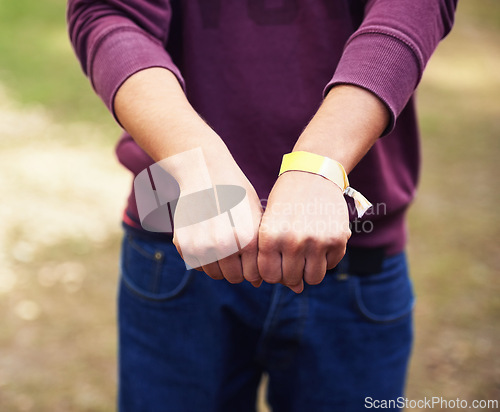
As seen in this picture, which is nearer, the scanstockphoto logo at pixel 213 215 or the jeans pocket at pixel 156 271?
the scanstockphoto logo at pixel 213 215

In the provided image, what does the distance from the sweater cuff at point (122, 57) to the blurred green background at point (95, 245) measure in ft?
6.62

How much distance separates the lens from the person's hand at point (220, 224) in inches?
30.7

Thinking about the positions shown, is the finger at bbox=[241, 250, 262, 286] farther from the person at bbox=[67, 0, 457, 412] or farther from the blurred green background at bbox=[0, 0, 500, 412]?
the blurred green background at bbox=[0, 0, 500, 412]

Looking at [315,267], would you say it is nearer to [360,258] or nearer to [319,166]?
[319,166]

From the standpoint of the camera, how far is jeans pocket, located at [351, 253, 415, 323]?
3.66ft

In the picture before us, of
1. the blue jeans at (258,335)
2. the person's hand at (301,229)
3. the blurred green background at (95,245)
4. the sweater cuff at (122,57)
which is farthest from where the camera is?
the blurred green background at (95,245)

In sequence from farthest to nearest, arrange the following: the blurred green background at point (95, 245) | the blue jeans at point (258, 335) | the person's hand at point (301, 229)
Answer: the blurred green background at point (95, 245)
the blue jeans at point (258, 335)
the person's hand at point (301, 229)

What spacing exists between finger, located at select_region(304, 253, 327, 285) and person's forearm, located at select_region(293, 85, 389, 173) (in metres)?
0.15

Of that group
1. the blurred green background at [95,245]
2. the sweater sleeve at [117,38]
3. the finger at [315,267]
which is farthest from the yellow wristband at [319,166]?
the blurred green background at [95,245]

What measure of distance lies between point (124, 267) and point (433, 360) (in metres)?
2.21

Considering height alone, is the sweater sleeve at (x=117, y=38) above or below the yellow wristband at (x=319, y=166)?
above

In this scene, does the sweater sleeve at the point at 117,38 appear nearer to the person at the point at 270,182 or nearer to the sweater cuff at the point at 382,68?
the person at the point at 270,182

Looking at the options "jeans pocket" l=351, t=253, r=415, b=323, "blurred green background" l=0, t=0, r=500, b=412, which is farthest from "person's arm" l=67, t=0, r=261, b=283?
"blurred green background" l=0, t=0, r=500, b=412

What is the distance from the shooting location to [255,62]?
104 cm
